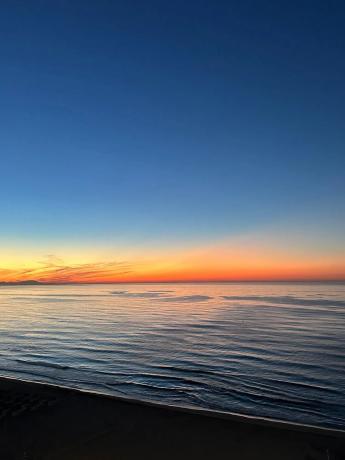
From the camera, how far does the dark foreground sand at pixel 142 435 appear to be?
30.0 ft

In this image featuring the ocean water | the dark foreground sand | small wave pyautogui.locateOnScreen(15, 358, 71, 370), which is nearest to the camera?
the dark foreground sand

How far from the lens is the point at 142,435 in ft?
33.7

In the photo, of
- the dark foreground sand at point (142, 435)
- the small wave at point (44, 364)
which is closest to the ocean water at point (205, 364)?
the small wave at point (44, 364)

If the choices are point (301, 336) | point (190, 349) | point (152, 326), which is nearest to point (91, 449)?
point (190, 349)

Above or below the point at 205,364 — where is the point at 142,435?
above

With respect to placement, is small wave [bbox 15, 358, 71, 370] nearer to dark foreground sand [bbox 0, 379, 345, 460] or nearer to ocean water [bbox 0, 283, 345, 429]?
ocean water [bbox 0, 283, 345, 429]

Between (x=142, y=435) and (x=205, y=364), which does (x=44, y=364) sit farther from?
(x=142, y=435)

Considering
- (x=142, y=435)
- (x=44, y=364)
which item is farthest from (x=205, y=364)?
(x=142, y=435)

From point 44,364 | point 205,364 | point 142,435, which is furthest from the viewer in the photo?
point 44,364

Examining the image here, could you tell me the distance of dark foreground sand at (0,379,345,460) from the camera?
916 cm

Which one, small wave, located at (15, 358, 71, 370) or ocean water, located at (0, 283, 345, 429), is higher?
small wave, located at (15, 358, 71, 370)

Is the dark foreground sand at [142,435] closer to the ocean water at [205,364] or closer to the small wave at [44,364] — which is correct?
the ocean water at [205,364]

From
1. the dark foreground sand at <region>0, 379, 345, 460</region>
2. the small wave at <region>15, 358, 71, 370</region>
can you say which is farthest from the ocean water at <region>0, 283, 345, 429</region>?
the dark foreground sand at <region>0, 379, 345, 460</region>

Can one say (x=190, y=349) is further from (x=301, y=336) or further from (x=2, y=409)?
(x=2, y=409)
